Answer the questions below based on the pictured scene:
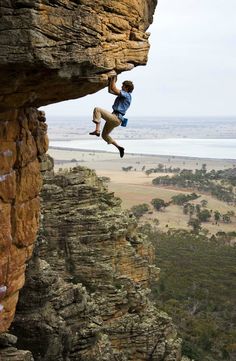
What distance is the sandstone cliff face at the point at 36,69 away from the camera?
8.73 m

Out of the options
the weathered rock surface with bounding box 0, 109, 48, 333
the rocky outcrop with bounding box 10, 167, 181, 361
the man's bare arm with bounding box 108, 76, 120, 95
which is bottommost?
the rocky outcrop with bounding box 10, 167, 181, 361

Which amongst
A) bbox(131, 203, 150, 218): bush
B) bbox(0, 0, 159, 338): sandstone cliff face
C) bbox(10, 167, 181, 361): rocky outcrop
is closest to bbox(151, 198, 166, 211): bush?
bbox(131, 203, 150, 218): bush

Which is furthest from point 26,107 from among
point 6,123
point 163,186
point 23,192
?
point 163,186

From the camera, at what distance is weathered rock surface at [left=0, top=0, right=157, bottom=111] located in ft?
28.4

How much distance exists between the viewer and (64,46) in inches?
363

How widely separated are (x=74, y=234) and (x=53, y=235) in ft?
2.87

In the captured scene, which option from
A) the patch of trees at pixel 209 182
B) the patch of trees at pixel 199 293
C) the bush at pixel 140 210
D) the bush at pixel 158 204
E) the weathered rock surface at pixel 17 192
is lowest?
the bush at pixel 140 210

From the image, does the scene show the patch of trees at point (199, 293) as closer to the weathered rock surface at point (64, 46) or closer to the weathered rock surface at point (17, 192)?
the weathered rock surface at point (17, 192)

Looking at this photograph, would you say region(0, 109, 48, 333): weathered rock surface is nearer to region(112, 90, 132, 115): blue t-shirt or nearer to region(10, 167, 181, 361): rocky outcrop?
region(112, 90, 132, 115): blue t-shirt

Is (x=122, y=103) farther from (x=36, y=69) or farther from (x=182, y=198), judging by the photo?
(x=182, y=198)

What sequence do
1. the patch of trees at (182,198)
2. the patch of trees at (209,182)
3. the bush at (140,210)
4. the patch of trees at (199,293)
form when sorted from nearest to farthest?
the patch of trees at (199,293), the bush at (140,210), the patch of trees at (182,198), the patch of trees at (209,182)

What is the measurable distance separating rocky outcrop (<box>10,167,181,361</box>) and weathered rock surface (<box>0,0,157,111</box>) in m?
8.15

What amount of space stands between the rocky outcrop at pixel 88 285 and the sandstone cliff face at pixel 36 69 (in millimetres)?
4503

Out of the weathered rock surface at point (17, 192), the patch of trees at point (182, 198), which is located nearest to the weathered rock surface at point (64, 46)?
the weathered rock surface at point (17, 192)
